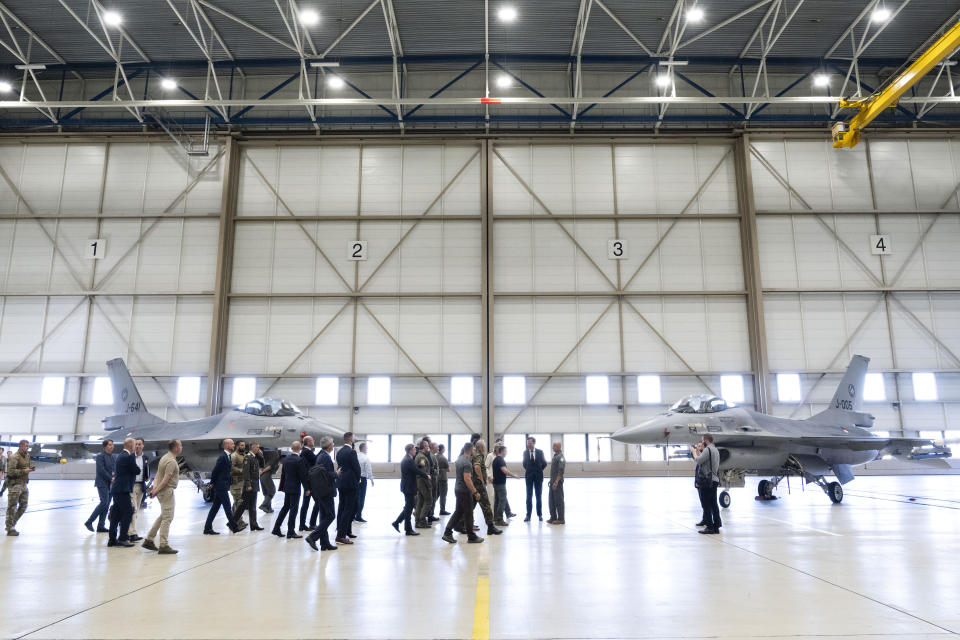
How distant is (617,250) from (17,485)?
71.6 feet

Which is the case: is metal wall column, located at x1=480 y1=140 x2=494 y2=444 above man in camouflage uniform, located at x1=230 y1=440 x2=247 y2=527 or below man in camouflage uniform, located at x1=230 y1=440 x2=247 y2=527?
above

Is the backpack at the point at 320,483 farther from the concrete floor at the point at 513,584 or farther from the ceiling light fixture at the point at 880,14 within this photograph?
the ceiling light fixture at the point at 880,14

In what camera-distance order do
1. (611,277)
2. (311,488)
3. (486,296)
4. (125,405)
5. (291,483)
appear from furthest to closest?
(611,277) < (486,296) < (125,405) < (291,483) < (311,488)

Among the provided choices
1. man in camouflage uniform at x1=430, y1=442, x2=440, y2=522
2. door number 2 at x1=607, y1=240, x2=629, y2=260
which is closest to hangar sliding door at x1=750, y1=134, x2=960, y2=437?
door number 2 at x1=607, y1=240, x2=629, y2=260

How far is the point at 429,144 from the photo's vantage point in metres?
26.7

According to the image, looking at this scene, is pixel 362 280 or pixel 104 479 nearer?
pixel 104 479

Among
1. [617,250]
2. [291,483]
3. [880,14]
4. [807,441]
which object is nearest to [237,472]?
[291,483]

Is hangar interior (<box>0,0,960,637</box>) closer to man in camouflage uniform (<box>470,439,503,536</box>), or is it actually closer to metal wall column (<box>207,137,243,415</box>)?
metal wall column (<box>207,137,243,415</box>)

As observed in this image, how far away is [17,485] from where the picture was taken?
9641 millimetres

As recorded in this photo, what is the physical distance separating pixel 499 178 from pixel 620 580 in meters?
22.3

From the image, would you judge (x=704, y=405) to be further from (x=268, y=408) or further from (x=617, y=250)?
(x=268, y=408)

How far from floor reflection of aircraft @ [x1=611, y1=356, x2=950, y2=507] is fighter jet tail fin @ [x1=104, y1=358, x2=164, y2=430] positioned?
14189 millimetres

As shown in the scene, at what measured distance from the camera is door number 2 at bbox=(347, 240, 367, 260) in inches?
1005

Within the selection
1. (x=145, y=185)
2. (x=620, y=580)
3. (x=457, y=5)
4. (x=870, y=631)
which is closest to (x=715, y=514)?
(x=620, y=580)
